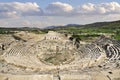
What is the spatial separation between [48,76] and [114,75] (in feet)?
24.6

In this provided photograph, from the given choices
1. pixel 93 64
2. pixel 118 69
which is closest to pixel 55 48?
pixel 93 64

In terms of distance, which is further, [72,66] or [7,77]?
[72,66]

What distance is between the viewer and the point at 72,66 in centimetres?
4153

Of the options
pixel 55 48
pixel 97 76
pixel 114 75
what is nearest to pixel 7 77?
pixel 97 76

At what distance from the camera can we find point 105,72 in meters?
33.3

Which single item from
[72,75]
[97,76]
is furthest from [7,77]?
[97,76]

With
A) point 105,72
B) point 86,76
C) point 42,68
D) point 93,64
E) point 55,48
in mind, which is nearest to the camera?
point 86,76

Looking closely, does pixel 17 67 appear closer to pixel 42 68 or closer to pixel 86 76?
pixel 42 68

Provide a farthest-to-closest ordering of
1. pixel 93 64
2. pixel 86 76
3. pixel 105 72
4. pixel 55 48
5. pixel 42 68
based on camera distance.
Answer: pixel 55 48
pixel 93 64
pixel 42 68
pixel 105 72
pixel 86 76

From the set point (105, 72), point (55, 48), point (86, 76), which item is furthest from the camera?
point (55, 48)

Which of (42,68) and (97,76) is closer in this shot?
(97,76)

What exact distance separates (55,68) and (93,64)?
6.52 meters

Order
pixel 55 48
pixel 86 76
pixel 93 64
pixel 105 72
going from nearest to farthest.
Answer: pixel 86 76 < pixel 105 72 < pixel 93 64 < pixel 55 48

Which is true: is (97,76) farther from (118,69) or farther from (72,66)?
(72,66)
